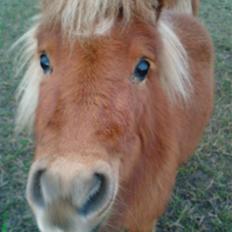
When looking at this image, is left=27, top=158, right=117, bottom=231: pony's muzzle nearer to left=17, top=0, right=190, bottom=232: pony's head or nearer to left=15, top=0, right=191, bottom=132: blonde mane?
left=17, top=0, right=190, bottom=232: pony's head

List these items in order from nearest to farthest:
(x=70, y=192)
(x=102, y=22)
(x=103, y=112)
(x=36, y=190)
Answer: (x=70, y=192) < (x=36, y=190) < (x=103, y=112) < (x=102, y=22)

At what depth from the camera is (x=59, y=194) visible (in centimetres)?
150

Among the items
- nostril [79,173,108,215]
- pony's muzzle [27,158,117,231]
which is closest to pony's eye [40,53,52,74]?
pony's muzzle [27,158,117,231]

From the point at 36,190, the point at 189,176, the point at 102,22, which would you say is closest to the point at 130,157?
the point at 36,190

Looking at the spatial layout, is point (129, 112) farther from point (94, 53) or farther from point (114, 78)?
point (94, 53)

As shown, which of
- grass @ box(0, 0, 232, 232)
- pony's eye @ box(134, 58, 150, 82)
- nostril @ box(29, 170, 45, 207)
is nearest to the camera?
nostril @ box(29, 170, 45, 207)

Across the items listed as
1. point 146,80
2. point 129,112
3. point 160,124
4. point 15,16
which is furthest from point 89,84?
point 15,16

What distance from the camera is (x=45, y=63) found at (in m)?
1.94

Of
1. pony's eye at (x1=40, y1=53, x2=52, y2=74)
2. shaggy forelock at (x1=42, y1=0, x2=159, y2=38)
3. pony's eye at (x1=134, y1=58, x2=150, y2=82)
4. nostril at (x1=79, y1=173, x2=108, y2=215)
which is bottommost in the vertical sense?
nostril at (x1=79, y1=173, x2=108, y2=215)

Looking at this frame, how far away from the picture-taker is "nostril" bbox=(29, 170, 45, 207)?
159cm

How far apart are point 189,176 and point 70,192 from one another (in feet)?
7.38

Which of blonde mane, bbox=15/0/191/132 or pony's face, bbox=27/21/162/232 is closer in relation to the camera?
pony's face, bbox=27/21/162/232

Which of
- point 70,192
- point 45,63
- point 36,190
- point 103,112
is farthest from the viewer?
point 45,63

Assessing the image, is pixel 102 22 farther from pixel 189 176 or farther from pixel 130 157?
pixel 189 176
